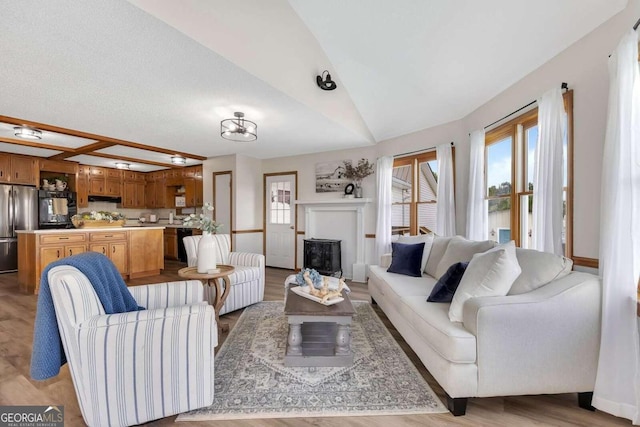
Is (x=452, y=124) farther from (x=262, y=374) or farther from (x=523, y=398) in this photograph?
(x=262, y=374)

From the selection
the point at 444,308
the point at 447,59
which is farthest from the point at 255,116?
the point at 444,308

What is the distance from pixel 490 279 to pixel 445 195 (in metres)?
2.08

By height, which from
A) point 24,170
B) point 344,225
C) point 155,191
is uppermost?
point 24,170

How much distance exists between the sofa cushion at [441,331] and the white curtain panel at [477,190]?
1490mm

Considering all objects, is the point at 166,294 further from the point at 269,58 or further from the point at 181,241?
the point at 181,241

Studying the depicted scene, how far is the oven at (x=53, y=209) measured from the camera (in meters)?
5.27

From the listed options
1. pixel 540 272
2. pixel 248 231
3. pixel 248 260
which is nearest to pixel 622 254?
pixel 540 272

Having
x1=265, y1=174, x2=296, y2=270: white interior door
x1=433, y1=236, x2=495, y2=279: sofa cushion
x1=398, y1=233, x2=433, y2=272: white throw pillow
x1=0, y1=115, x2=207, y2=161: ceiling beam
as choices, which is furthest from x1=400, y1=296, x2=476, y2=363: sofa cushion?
x1=0, y1=115, x2=207, y2=161: ceiling beam

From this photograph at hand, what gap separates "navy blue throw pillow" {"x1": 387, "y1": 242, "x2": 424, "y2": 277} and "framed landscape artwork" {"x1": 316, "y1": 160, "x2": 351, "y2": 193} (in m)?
2.05

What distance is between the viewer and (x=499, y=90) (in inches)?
111

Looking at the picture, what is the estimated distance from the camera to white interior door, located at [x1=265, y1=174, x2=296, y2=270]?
18.4 ft

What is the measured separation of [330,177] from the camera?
203 inches

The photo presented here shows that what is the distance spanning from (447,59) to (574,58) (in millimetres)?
900

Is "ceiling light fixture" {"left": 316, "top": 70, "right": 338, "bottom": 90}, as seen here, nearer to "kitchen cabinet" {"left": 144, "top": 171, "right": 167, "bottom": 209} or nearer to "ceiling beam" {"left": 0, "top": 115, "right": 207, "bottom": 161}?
"ceiling beam" {"left": 0, "top": 115, "right": 207, "bottom": 161}
